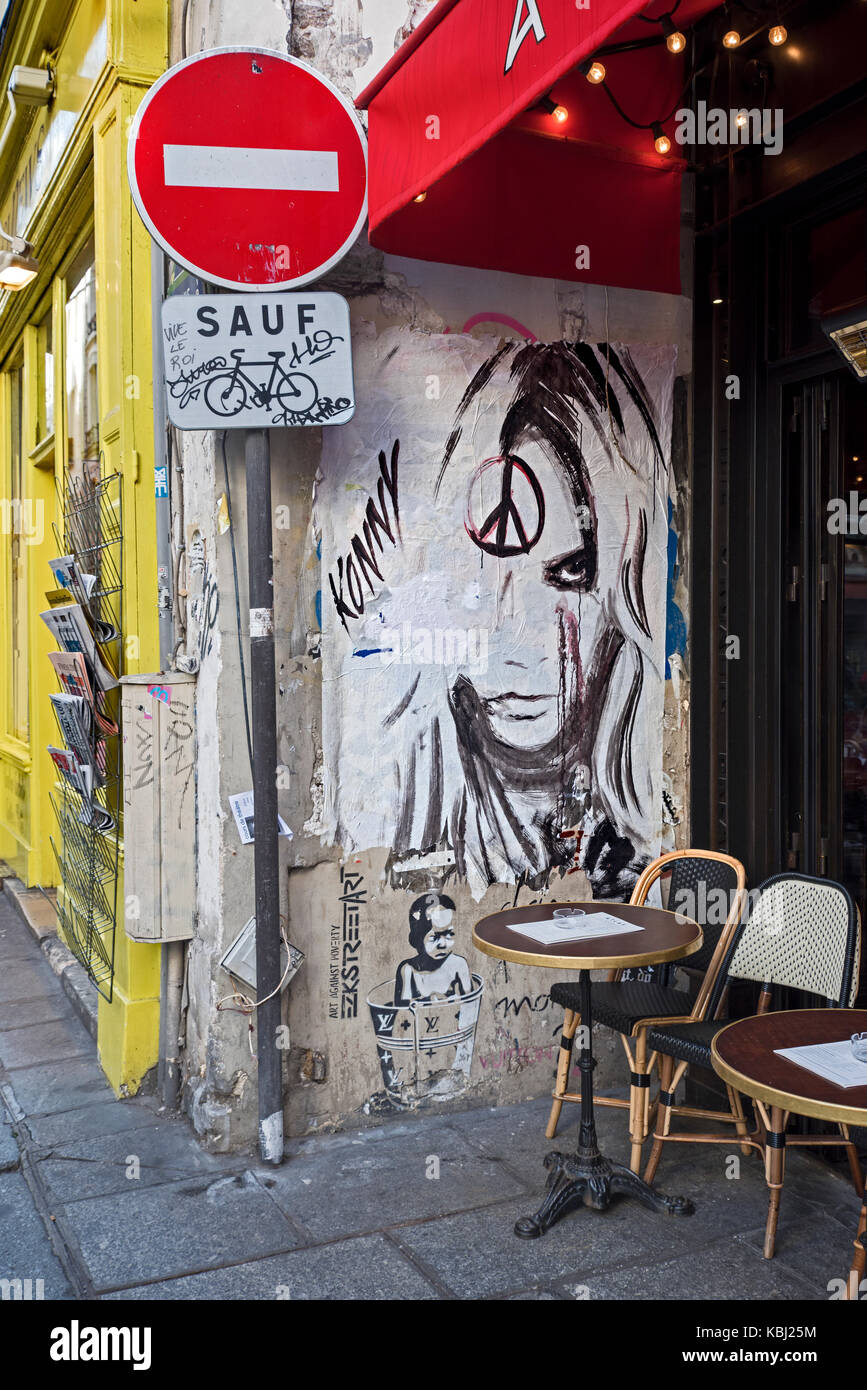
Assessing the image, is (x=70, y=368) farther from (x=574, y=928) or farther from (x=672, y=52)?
(x=574, y=928)

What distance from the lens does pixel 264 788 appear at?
3799mm

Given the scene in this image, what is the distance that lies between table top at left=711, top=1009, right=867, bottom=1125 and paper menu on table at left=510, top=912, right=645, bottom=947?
65cm

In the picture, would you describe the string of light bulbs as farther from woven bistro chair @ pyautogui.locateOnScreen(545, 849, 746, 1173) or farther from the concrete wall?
woven bistro chair @ pyautogui.locateOnScreen(545, 849, 746, 1173)

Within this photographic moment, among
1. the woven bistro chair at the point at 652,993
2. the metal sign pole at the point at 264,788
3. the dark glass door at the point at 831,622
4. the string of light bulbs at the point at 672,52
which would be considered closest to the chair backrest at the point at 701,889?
the woven bistro chair at the point at 652,993

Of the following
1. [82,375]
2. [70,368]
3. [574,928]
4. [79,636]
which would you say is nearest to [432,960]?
[574,928]

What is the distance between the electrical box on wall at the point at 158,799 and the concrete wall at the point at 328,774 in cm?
7

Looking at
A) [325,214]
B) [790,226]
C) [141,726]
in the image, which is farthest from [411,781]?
[790,226]

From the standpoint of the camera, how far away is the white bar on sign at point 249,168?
11.8 feet

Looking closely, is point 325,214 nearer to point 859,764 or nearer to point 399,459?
point 399,459

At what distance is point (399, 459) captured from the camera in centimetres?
420

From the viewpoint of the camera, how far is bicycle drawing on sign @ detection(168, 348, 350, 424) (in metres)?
3.70

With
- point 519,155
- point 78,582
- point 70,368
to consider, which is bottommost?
point 78,582

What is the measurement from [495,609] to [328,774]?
92 centimetres

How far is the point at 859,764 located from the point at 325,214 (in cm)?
268
